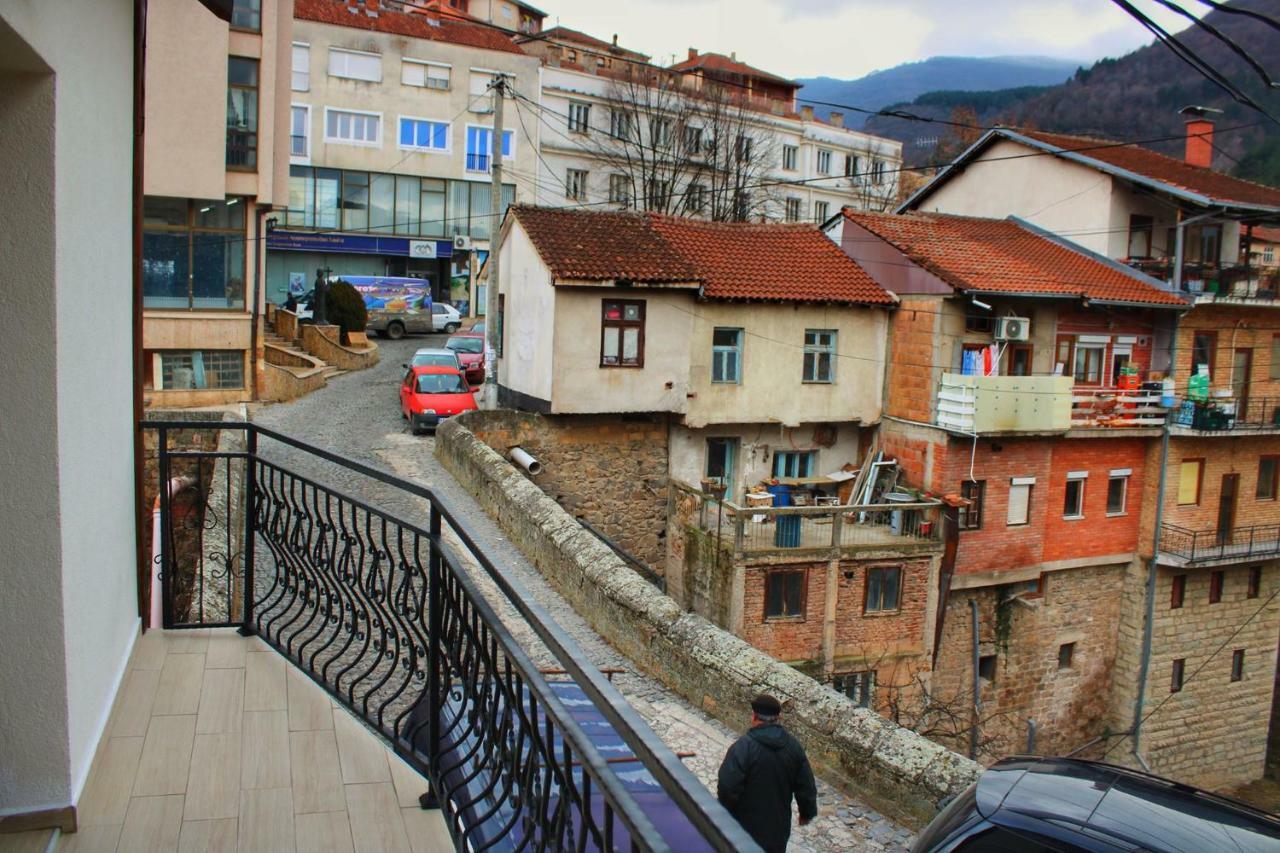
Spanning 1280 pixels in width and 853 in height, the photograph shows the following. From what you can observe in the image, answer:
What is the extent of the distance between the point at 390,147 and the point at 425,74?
3.49 m

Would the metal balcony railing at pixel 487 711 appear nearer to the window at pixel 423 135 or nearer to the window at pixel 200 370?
the window at pixel 200 370

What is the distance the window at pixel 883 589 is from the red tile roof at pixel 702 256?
6.44 metres

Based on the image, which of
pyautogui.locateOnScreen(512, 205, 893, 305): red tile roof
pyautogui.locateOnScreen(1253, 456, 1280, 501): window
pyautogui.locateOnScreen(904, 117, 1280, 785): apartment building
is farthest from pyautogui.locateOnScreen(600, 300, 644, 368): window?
pyautogui.locateOnScreen(1253, 456, 1280, 501): window

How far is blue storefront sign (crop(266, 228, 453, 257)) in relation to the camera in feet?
139

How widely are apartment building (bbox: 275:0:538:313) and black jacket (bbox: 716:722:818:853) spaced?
39.6 metres

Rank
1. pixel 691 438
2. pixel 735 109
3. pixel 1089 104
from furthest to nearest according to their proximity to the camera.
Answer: pixel 1089 104
pixel 735 109
pixel 691 438

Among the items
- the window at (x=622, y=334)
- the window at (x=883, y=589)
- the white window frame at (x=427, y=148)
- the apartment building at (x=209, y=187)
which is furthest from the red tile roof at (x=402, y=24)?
the window at (x=883, y=589)

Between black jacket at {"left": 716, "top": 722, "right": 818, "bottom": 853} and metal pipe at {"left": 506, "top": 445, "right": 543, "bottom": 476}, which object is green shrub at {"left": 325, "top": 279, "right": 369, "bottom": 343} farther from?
black jacket at {"left": 716, "top": 722, "right": 818, "bottom": 853}

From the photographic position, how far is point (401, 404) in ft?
82.2

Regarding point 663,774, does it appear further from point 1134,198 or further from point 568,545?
point 1134,198

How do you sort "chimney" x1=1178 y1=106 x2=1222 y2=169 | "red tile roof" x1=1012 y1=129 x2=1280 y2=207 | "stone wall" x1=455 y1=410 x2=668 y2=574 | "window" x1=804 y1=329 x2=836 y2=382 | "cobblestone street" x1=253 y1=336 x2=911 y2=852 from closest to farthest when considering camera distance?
"cobblestone street" x1=253 y1=336 x2=911 y2=852, "stone wall" x1=455 y1=410 x2=668 y2=574, "window" x1=804 y1=329 x2=836 y2=382, "red tile roof" x1=1012 y1=129 x2=1280 y2=207, "chimney" x1=1178 y1=106 x2=1222 y2=169

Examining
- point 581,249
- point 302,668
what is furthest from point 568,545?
point 581,249

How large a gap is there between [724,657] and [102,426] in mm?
6394

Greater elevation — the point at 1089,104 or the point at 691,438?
the point at 1089,104
